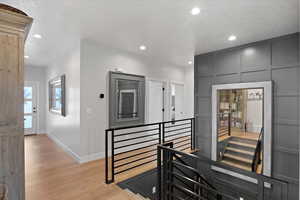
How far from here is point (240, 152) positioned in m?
4.37

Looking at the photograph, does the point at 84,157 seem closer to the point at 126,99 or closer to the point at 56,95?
the point at 126,99

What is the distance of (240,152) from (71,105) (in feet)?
15.4

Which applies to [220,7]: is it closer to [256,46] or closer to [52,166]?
[256,46]

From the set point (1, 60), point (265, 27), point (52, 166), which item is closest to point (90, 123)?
point (52, 166)

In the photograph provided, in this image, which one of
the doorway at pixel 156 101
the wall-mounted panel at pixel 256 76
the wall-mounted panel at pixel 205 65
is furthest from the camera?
the doorway at pixel 156 101

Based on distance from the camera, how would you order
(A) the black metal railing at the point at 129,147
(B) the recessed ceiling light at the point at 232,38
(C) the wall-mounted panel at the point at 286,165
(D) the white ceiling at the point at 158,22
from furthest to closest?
(B) the recessed ceiling light at the point at 232,38 < (C) the wall-mounted panel at the point at 286,165 < (A) the black metal railing at the point at 129,147 < (D) the white ceiling at the point at 158,22

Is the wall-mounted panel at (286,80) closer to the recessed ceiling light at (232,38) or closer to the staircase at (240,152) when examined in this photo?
the recessed ceiling light at (232,38)

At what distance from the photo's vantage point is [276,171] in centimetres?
312

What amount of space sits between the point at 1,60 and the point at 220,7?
249cm

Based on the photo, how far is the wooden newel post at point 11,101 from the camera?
1115mm

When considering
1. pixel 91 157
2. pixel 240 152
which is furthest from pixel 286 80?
pixel 91 157

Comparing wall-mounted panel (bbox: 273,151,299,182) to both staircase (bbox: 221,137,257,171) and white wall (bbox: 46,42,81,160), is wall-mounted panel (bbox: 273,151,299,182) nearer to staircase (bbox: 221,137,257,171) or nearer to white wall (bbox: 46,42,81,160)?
staircase (bbox: 221,137,257,171)

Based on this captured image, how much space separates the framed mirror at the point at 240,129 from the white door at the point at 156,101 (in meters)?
1.70

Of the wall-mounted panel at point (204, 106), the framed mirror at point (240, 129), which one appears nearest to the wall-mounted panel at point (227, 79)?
the framed mirror at point (240, 129)
